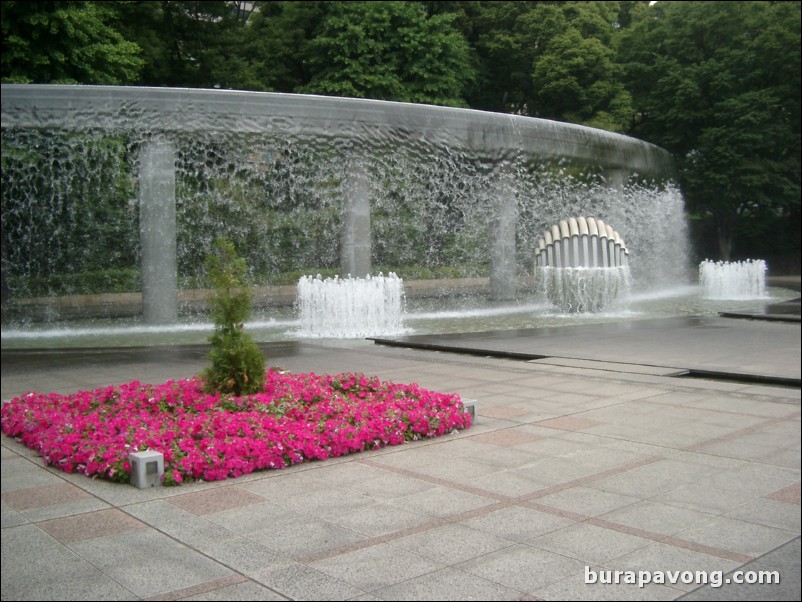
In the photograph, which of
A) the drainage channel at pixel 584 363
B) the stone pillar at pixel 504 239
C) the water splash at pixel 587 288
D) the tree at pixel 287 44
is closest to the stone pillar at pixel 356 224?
the water splash at pixel 587 288

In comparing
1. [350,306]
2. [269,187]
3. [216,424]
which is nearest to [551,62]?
[269,187]

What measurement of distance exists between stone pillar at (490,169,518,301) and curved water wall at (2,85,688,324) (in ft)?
0.11

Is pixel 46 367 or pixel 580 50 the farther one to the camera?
pixel 580 50

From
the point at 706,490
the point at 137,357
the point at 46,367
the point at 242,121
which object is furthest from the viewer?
the point at 242,121

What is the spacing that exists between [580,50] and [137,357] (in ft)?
78.9

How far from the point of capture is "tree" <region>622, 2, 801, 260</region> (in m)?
28.9

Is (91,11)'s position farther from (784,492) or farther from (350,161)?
(784,492)

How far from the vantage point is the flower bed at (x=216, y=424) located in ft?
16.3

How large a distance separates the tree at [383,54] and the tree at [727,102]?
8.96m

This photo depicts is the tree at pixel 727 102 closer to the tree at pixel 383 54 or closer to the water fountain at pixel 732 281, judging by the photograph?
the tree at pixel 383 54

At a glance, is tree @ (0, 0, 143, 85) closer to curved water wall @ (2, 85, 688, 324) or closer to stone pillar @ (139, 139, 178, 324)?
curved water wall @ (2, 85, 688, 324)

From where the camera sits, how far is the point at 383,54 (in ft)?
87.4

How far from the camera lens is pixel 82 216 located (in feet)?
53.2

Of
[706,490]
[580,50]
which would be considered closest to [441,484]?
[706,490]
